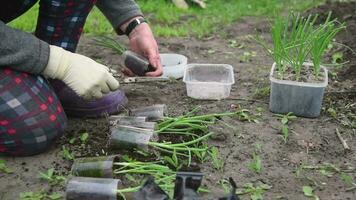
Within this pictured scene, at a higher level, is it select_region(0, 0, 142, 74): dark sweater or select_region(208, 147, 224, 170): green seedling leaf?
select_region(0, 0, 142, 74): dark sweater

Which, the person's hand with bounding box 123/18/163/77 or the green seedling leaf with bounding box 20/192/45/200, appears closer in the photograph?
the green seedling leaf with bounding box 20/192/45/200

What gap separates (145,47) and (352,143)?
3.36 feet

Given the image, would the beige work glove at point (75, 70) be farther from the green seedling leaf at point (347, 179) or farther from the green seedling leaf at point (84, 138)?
the green seedling leaf at point (347, 179)

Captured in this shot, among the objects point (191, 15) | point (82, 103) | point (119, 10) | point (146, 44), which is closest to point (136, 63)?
point (146, 44)

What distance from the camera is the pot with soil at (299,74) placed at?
7.11 ft

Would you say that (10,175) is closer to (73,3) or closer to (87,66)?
(87,66)

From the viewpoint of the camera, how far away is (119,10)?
2.45 m

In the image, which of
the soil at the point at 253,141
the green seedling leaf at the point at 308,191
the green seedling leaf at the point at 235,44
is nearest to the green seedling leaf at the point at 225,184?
the soil at the point at 253,141

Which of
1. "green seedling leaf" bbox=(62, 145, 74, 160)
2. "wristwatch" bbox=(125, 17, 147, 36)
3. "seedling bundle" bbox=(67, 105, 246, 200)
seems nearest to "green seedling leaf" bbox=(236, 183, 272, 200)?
"seedling bundle" bbox=(67, 105, 246, 200)

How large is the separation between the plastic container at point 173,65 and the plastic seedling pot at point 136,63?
0.22 meters

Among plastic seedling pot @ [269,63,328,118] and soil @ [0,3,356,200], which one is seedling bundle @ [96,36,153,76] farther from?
plastic seedling pot @ [269,63,328,118]

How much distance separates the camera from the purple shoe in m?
2.19

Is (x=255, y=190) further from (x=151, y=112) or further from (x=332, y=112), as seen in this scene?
(x=332, y=112)

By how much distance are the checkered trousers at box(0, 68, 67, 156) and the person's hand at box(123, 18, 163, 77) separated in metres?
0.65
